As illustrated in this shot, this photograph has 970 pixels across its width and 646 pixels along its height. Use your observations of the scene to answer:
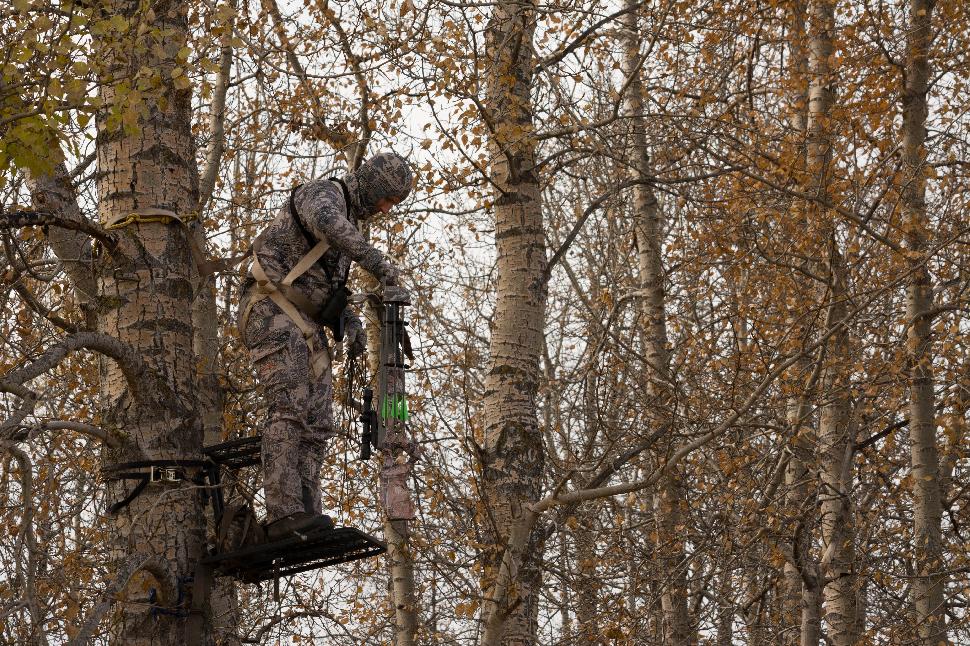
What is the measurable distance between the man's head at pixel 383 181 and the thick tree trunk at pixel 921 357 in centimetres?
488

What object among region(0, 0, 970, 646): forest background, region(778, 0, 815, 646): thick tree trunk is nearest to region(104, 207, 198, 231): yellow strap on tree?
region(0, 0, 970, 646): forest background

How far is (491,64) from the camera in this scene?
26.8 feet

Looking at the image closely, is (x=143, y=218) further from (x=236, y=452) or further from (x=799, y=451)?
(x=799, y=451)

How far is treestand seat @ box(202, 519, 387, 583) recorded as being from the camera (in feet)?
17.8

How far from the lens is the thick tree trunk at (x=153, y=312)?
5.39 metres

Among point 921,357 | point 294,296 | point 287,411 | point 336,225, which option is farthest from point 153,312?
point 921,357

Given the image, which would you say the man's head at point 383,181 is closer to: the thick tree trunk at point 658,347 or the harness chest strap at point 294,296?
the harness chest strap at point 294,296

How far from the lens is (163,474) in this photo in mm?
5457

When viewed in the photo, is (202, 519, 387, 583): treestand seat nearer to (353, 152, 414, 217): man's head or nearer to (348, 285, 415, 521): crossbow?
(348, 285, 415, 521): crossbow

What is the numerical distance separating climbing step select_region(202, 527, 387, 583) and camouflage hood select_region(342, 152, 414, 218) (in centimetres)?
163

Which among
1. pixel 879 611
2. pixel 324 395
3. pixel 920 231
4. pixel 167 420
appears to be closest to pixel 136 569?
pixel 167 420

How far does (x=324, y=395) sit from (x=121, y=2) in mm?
2078

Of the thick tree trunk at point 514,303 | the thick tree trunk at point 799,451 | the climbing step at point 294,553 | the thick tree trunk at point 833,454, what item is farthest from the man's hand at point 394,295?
the thick tree trunk at point 833,454

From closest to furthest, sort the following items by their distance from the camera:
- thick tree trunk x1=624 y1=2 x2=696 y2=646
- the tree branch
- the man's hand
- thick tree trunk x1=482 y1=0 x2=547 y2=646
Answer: the tree branch, the man's hand, thick tree trunk x1=482 y1=0 x2=547 y2=646, thick tree trunk x1=624 y1=2 x2=696 y2=646
